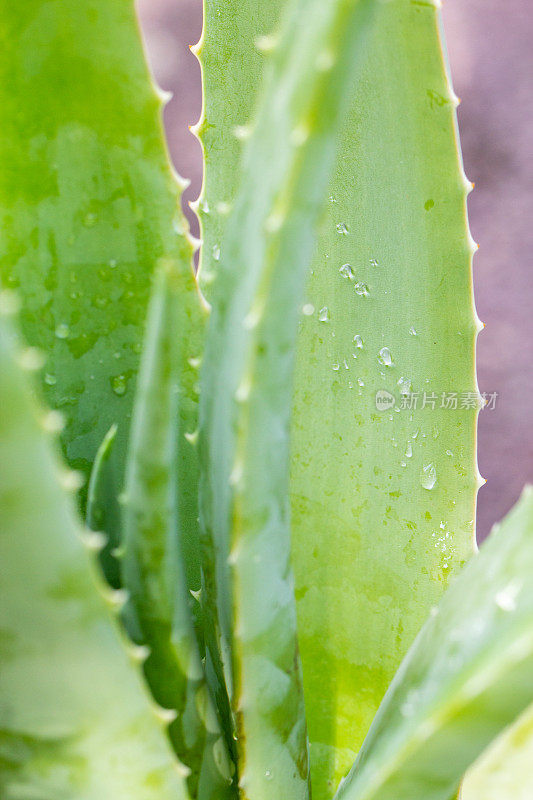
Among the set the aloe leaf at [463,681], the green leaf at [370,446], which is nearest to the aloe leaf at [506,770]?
the green leaf at [370,446]

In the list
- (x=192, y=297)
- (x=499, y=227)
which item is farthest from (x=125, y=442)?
(x=499, y=227)

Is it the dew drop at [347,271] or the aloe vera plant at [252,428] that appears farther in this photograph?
the dew drop at [347,271]

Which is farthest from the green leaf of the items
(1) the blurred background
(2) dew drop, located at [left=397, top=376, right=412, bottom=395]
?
(1) the blurred background

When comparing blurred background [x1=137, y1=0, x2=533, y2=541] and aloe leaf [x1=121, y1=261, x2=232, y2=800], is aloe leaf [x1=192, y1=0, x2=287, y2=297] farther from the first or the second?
blurred background [x1=137, y1=0, x2=533, y2=541]

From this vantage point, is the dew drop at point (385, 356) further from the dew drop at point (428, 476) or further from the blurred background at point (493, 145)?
the blurred background at point (493, 145)

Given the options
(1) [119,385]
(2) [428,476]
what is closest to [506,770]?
(2) [428,476]

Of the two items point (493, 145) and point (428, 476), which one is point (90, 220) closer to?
point (428, 476)

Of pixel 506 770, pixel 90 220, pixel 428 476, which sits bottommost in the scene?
pixel 506 770
